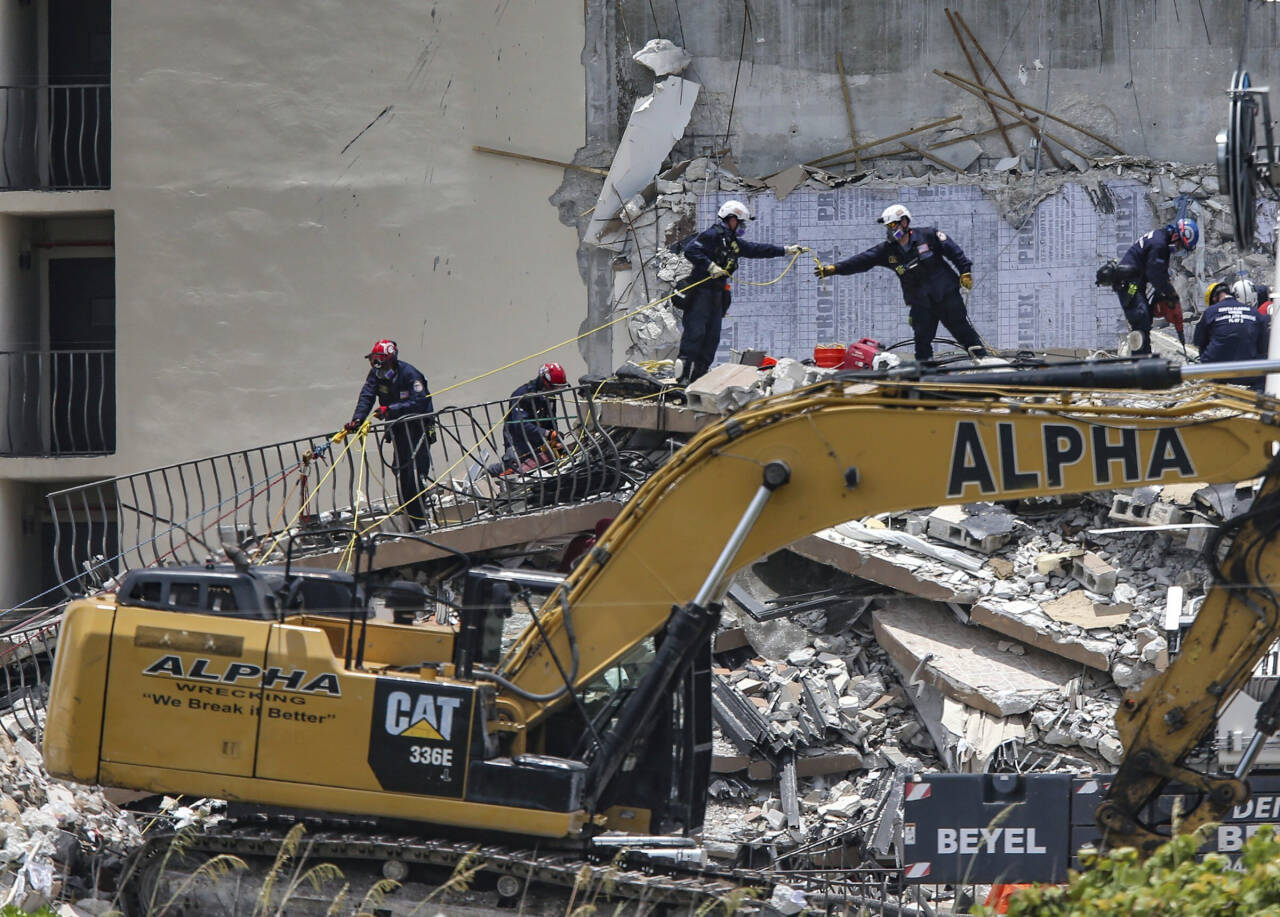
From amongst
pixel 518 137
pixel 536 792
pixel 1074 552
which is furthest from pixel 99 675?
pixel 518 137

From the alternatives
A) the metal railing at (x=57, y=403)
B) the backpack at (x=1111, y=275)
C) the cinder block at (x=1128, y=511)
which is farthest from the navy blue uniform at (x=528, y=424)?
the metal railing at (x=57, y=403)

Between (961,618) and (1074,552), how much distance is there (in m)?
1.18

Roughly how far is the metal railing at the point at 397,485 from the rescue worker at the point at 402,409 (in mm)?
36

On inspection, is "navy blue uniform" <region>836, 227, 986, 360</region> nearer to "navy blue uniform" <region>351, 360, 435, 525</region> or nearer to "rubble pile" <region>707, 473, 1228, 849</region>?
"rubble pile" <region>707, 473, 1228, 849</region>

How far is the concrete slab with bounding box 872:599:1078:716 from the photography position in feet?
43.9

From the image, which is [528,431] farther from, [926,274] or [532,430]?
[926,274]

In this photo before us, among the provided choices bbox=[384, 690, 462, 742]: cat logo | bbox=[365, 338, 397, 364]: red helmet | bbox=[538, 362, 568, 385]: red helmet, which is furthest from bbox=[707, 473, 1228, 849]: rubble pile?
bbox=[384, 690, 462, 742]: cat logo

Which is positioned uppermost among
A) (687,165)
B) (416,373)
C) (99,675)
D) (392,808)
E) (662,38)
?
(662,38)

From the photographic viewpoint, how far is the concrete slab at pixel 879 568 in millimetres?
14211

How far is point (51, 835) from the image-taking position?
10656 millimetres

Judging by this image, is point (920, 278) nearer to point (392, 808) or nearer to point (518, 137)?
point (518, 137)

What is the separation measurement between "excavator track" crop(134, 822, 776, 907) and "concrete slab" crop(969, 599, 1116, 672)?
15.6 feet

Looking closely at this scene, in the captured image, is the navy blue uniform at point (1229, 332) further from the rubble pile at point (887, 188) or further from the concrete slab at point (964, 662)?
the rubble pile at point (887, 188)

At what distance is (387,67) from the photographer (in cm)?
2061
